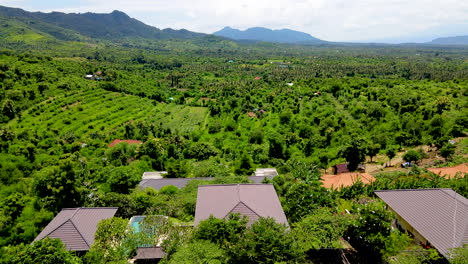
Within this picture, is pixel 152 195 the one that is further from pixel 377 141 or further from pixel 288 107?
pixel 288 107

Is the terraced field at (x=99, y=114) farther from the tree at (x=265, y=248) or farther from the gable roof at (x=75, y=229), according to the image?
the tree at (x=265, y=248)

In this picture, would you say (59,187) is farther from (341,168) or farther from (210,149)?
(341,168)

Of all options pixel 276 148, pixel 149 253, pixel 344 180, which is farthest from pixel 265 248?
pixel 276 148

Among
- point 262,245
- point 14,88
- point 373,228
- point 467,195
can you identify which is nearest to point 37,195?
point 262,245

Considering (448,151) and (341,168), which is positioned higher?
(448,151)

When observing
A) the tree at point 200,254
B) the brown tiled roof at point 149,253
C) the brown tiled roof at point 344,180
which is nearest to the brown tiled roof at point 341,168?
the brown tiled roof at point 344,180

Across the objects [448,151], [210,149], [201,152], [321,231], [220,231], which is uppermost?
[220,231]

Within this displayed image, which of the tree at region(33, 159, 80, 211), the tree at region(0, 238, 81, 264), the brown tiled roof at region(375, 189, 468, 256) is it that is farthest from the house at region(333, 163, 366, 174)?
the tree at region(0, 238, 81, 264)

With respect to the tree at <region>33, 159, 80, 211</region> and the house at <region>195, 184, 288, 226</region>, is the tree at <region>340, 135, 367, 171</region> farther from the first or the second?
Result: the tree at <region>33, 159, 80, 211</region>
